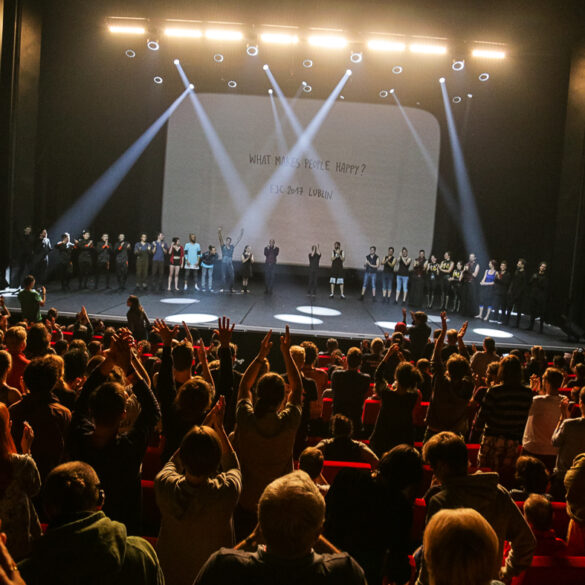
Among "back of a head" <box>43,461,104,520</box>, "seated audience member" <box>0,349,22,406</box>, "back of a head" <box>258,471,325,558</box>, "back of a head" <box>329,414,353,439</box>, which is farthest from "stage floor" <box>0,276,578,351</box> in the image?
"back of a head" <box>258,471,325,558</box>

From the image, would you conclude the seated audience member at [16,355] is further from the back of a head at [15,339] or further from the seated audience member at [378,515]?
the seated audience member at [378,515]

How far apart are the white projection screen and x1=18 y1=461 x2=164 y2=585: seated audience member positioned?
45.6 feet

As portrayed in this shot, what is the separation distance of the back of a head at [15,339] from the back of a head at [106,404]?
1900 mm

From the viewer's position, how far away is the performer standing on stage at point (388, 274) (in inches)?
521

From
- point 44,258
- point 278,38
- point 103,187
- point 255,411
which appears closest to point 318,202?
point 278,38

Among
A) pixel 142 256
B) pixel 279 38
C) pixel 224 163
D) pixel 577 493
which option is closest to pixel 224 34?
pixel 279 38

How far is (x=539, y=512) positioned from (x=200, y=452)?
1.32 metres

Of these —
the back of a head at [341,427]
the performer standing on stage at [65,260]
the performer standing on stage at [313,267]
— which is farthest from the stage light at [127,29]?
the back of a head at [341,427]

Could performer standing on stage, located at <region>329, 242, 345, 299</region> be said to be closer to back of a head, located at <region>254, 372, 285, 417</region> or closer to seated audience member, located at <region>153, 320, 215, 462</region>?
seated audience member, located at <region>153, 320, 215, 462</region>

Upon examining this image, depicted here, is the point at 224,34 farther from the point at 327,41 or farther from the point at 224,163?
the point at 224,163

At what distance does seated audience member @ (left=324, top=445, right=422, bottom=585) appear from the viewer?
1856mm

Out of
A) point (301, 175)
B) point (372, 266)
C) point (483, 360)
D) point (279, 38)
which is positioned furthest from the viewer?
point (301, 175)

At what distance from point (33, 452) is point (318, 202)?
42.9 ft

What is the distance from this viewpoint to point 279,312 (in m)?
11.3
